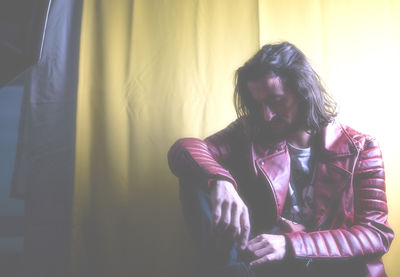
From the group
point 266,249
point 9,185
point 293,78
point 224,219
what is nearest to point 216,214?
point 224,219

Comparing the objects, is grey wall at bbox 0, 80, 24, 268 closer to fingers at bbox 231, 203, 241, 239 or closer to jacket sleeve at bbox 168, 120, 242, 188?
jacket sleeve at bbox 168, 120, 242, 188

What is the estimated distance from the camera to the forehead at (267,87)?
1.00 meters

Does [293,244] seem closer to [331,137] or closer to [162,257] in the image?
[331,137]

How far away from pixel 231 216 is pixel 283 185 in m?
0.29

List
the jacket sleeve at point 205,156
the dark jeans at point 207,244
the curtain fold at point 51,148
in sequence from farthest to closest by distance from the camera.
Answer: the curtain fold at point 51,148 → the jacket sleeve at point 205,156 → the dark jeans at point 207,244

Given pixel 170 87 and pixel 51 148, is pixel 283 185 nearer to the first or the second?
pixel 170 87

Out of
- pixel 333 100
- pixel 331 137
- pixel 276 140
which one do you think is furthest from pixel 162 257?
pixel 333 100

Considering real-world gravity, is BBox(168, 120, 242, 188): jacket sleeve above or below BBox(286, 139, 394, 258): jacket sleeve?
above

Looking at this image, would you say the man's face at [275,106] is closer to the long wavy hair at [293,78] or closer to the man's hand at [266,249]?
the long wavy hair at [293,78]

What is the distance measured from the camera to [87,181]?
1249 millimetres

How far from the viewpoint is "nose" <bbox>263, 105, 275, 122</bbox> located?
982 millimetres

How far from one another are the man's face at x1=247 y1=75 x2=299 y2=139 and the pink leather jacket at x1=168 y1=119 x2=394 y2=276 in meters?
0.07

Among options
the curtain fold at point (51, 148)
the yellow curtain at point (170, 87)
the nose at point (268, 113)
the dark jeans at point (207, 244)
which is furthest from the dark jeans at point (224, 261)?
the curtain fold at point (51, 148)

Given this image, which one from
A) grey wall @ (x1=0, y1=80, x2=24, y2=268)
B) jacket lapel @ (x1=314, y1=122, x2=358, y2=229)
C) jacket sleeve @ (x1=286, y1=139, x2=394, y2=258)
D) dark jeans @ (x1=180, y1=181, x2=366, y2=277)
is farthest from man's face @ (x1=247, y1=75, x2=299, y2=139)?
grey wall @ (x1=0, y1=80, x2=24, y2=268)
